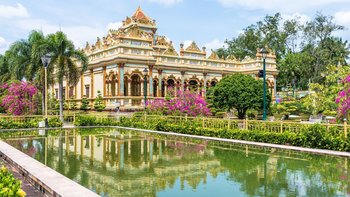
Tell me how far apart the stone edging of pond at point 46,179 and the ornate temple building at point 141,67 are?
66.1 ft

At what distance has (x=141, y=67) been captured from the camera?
33.8 metres

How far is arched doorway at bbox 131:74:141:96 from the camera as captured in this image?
34.4m

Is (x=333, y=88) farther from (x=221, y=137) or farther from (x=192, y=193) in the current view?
(x=192, y=193)

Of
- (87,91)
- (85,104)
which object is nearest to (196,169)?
(85,104)

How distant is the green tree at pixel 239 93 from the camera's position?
29.7m

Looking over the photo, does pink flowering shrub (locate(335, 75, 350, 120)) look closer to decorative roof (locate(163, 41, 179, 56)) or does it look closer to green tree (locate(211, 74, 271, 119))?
green tree (locate(211, 74, 271, 119))

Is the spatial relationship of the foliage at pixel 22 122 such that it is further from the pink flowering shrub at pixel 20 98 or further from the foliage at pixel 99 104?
the foliage at pixel 99 104

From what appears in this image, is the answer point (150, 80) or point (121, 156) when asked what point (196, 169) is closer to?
point (121, 156)

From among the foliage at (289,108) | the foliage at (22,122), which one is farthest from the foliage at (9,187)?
the foliage at (289,108)

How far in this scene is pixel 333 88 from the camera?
18656mm

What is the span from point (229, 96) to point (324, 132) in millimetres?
15710

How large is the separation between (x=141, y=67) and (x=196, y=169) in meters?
24.1

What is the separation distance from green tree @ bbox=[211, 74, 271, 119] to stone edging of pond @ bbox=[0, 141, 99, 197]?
798 inches

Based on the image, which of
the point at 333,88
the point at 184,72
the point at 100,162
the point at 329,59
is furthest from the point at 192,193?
the point at 329,59
